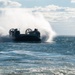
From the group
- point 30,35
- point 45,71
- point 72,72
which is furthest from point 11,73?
point 30,35

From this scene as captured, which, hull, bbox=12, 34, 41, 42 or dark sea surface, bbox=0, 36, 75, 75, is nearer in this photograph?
dark sea surface, bbox=0, 36, 75, 75

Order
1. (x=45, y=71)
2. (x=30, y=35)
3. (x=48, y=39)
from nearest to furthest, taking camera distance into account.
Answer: (x=45, y=71), (x=30, y=35), (x=48, y=39)

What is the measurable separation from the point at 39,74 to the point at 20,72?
9.62ft

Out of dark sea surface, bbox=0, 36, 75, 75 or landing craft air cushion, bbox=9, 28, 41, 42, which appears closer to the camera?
dark sea surface, bbox=0, 36, 75, 75

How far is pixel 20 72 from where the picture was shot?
41469 mm

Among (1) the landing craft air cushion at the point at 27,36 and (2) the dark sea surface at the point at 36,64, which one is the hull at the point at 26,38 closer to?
(1) the landing craft air cushion at the point at 27,36

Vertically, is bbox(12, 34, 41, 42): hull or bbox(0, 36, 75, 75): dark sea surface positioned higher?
bbox(0, 36, 75, 75): dark sea surface

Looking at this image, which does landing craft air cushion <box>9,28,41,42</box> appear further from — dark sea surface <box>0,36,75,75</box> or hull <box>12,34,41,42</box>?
dark sea surface <box>0,36,75,75</box>

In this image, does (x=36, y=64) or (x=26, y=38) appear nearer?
(x=36, y=64)

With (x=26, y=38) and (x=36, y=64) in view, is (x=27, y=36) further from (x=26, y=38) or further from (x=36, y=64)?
(x=36, y=64)

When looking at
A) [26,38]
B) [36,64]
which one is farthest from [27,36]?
[36,64]

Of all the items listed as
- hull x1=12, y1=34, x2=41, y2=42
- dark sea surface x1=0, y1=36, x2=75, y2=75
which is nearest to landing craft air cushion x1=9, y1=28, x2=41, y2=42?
hull x1=12, y1=34, x2=41, y2=42

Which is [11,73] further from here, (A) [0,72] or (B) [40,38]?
(B) [40,38]

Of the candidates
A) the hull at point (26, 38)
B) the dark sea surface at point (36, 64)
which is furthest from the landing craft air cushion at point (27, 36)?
the dark sea surface at point (36, 64)
